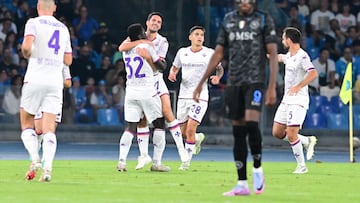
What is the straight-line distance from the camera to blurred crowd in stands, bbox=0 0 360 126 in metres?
32.6

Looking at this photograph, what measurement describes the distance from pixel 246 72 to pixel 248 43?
362mm

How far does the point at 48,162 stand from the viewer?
16359mm

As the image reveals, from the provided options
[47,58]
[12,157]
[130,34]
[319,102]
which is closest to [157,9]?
[319,102]

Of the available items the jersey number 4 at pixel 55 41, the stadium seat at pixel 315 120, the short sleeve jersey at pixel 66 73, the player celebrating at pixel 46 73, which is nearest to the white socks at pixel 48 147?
the player celebrating at pixel 46 73

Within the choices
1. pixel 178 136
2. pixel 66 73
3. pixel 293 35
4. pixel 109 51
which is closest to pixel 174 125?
pixel 178 136

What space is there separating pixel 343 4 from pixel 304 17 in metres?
1.33

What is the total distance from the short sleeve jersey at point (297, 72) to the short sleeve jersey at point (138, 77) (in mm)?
2493

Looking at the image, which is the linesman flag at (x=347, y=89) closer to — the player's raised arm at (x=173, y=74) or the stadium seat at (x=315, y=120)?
the player's raised arm at (x=173, y=74)

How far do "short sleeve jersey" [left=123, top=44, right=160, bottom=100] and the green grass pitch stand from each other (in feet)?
4.33

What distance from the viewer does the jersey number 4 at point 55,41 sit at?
A: 16.4 m

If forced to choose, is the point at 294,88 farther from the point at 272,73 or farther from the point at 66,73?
the point at 272,73

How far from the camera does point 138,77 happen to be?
20172 mm

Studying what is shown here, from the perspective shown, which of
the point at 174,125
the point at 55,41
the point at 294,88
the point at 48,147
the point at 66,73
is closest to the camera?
the point at 48,147

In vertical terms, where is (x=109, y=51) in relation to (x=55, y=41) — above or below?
below
